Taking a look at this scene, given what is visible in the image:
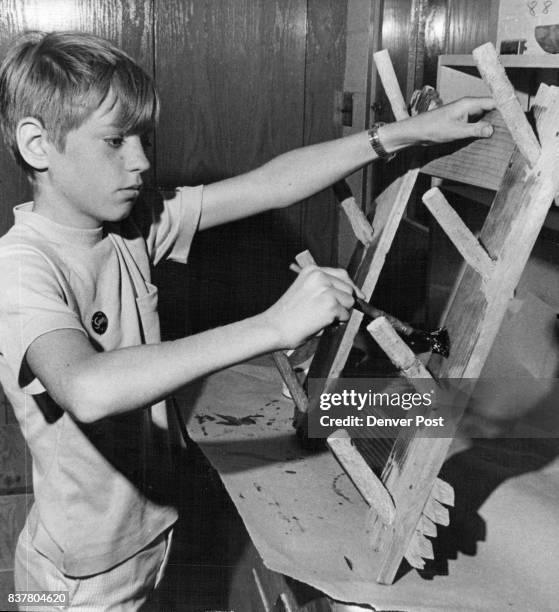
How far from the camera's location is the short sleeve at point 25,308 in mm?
934

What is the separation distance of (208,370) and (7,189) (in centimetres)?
201

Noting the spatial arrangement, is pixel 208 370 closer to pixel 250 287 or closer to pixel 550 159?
pixel 550 159

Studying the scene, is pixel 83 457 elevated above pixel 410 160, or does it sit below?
below

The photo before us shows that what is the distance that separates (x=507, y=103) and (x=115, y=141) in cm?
53

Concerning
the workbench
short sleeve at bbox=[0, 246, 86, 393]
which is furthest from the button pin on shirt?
the workbench

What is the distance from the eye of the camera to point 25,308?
Result: 3.11 ft

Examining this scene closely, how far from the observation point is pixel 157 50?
8.72 ft

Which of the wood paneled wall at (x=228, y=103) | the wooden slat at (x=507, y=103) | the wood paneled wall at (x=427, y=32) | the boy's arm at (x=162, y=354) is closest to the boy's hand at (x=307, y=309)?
the boy's arm at (x=162, y=354)

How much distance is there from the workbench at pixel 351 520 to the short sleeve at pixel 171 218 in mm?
360

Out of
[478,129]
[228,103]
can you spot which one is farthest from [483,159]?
[228,103]

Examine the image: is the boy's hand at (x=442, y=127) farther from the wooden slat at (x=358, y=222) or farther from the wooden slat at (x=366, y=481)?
the wooden slat at (x=366, y=481)

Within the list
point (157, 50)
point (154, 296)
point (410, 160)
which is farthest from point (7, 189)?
point (410, 160)

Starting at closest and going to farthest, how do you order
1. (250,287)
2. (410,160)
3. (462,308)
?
(462,308)
(410,160)
(250,287)

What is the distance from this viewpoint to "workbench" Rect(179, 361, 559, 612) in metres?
1.05
